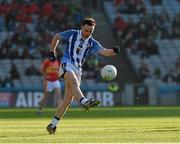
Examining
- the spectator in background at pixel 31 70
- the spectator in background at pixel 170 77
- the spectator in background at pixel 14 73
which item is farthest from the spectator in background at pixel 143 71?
the spectator in background at pixel 14 73

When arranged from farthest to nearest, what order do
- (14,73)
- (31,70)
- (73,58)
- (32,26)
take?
(32,26) < (31,70) < (14,73) < (73,58)

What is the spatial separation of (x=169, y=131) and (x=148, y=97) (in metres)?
22.1

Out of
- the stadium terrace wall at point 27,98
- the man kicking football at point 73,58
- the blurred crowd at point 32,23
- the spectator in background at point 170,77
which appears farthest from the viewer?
the blurred crowd at point 32,23

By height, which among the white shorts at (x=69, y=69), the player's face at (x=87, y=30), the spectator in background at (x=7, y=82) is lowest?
the spectator in background at (x=7, y=82)

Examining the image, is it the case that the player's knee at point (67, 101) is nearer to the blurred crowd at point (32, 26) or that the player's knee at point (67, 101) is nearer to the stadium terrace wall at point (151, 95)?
the stadium terrace wall at point (151, 95)

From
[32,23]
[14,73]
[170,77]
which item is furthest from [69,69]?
[32,23]

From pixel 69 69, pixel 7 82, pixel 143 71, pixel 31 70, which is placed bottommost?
pixel 7 82

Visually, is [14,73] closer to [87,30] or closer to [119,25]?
[119,25]

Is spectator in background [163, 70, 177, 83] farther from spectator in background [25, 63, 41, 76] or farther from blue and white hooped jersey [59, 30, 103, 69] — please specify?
blue and white hooped jersey [59, 30, 103, 69]

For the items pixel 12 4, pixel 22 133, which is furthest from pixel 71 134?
pixel 12 4

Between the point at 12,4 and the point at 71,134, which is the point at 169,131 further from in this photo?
the point at 12,4

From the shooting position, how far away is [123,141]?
1441 cm

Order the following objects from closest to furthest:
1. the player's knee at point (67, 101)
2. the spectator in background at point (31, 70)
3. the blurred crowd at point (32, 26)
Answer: the player's knee at point (67, 101) < the spectator in background at point (31, 70) < the blurred crowd at point (32, 26)

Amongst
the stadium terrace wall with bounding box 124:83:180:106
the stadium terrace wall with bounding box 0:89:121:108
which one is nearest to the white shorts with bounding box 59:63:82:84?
the stadium terrace wall with bounding box 0:89:121:108
